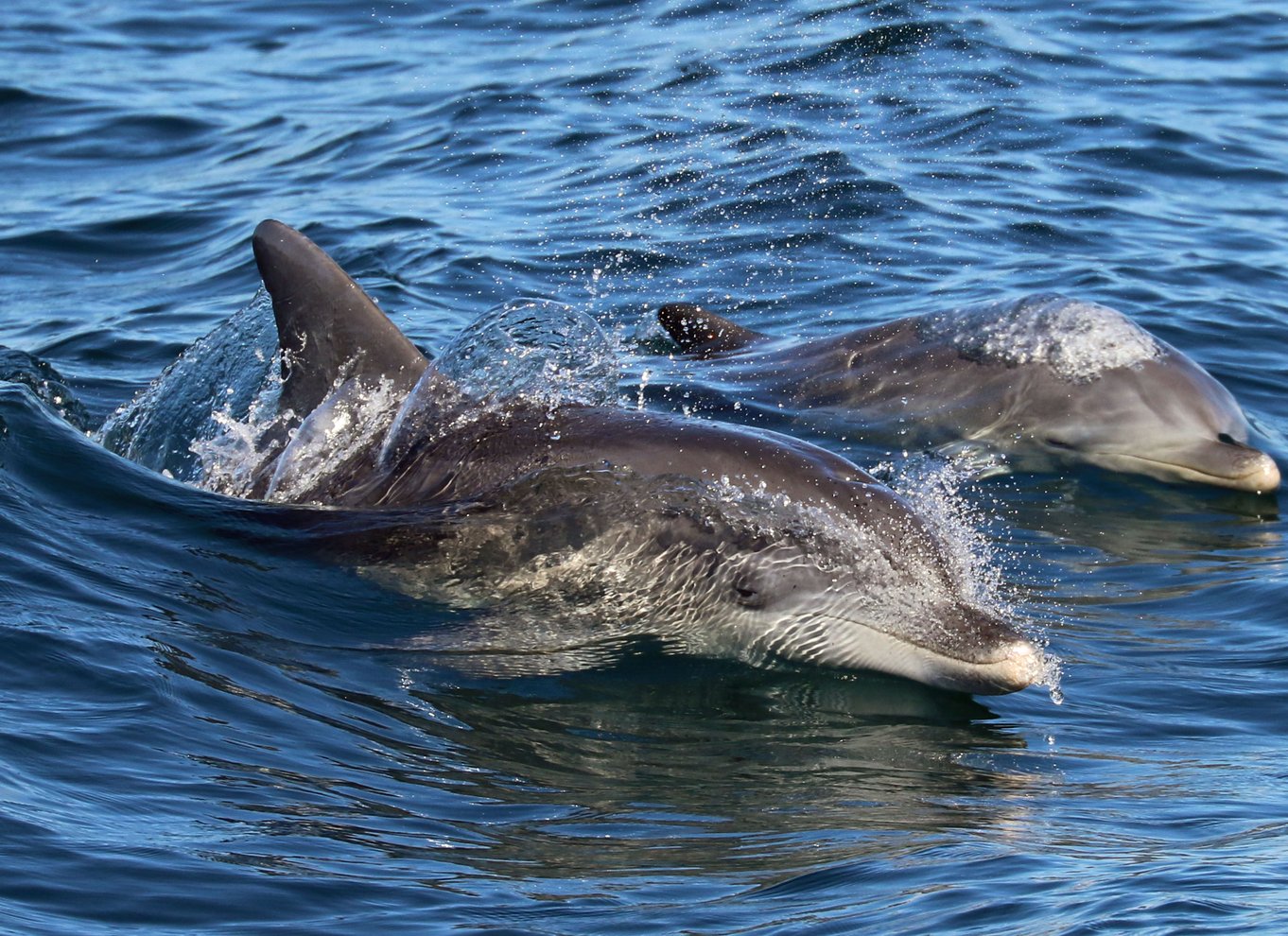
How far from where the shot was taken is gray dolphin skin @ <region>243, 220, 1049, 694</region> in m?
7.28

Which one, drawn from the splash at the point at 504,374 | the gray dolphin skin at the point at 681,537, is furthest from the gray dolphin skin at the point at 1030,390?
the gray dolphin skin at the point at 681,537

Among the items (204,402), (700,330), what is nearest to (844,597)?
(204,402)

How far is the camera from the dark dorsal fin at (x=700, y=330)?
1279 centimetres

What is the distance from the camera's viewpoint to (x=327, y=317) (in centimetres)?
893

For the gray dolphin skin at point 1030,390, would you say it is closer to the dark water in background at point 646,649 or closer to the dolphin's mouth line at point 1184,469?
the dolphin's mouth line at point 1184,469

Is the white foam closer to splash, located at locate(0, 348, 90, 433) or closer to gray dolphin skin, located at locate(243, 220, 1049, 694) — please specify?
gray dolphin skin, located at locate(243, 220, 1049, 694)

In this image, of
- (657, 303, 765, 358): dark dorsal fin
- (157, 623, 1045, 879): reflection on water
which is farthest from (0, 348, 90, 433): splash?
(157, 623, 1045, 879): reflection on water

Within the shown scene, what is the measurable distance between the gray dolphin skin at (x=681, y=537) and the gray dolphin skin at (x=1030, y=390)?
149 inches

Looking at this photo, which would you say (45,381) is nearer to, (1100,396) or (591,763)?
(591,763)

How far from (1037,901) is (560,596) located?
2.90m

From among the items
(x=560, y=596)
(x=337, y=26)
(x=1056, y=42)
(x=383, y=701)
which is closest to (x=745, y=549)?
(x=560, y=596)

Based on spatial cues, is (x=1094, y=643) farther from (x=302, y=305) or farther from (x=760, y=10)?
(x=760, y=10)

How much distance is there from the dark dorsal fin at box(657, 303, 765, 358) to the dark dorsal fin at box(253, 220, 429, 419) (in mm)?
4024

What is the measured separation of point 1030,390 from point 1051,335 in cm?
41
